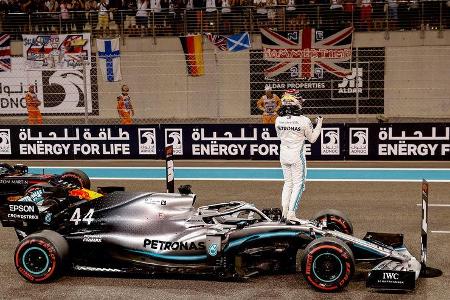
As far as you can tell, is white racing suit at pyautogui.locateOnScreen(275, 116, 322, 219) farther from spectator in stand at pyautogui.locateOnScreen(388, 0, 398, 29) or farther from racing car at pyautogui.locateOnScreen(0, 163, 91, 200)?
spectator in stand at pyautogui.locateOnScreen(388, 0, 398, 29)

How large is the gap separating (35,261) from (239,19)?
15.0m

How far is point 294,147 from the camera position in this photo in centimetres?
914

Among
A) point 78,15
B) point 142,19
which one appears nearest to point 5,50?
point 78,15

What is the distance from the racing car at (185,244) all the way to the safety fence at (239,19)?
1388 centimetres

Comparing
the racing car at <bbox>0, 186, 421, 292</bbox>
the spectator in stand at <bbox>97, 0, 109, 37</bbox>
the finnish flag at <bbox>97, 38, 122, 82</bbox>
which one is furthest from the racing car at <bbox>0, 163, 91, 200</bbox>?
the spectator in stand at <bbox>97, 0, 109, 37</bbox>

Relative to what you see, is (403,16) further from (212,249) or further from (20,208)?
(20,208)

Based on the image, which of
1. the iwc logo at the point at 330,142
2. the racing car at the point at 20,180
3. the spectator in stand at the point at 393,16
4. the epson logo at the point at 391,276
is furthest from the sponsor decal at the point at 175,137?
the epson logo at the point at 391,276

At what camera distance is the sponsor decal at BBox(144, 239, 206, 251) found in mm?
7387

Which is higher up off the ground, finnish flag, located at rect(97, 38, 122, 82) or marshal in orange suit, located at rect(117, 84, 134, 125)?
finnish flag, located at rect(97, 38, 122, 82)

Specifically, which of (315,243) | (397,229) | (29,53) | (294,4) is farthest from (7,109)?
(315,243)

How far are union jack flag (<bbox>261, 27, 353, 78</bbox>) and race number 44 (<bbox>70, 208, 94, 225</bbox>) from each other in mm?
13607

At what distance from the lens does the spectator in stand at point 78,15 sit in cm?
2209

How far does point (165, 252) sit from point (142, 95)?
14.7 metres

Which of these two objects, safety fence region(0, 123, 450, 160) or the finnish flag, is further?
the finnish flag
